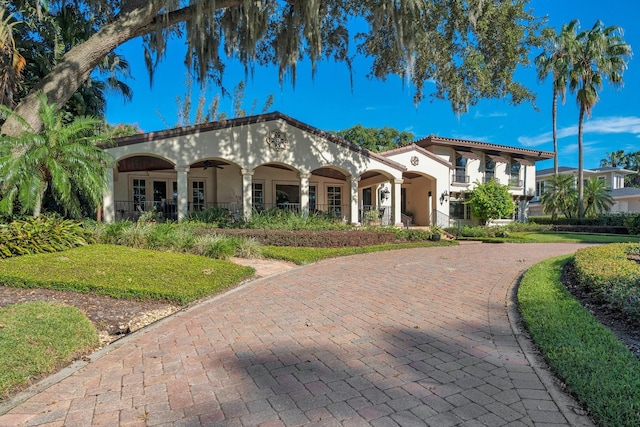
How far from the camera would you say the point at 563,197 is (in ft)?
82.5

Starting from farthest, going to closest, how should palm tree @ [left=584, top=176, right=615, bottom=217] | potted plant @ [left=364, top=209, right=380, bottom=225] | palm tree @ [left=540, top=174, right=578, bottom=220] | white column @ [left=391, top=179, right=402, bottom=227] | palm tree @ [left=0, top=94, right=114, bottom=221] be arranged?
palm tree @ [left=584, top=176, right=615, bottom=217] < palm tree @ [left=540, top=174, right=578, bottom=220] < potted plant @ [left=364, top=209, right=380, bottom=225] < white column @ [left=391, top=179, right=402, bottom=227] < palm tree @ [left=0, top=94, right=114, bottom=221]

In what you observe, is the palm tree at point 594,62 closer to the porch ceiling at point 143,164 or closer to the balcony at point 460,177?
the balcony at point 460,177

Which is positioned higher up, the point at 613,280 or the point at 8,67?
the point at 8,67

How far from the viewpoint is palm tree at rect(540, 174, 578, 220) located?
25.0m

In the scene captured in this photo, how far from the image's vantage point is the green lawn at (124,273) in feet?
18.5

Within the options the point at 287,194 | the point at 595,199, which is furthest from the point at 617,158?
the point at 287,194

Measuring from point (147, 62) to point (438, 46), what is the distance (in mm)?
9500

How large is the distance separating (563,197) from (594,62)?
8933 mm

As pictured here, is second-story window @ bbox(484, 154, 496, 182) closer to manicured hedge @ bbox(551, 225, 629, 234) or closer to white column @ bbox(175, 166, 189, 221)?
manicured hedge @ bbox(551, 225, 629, 234)

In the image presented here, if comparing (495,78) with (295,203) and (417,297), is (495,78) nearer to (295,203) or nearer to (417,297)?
(417,297)

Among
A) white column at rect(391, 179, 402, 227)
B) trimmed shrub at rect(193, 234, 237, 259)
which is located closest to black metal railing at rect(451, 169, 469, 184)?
white column at rect(391, 179, 402, 227)

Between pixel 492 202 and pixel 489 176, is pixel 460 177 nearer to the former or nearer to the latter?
pixel 489 176

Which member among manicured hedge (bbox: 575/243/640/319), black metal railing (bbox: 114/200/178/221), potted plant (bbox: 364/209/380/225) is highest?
black metal railing (bbox: 114/200/178/221)

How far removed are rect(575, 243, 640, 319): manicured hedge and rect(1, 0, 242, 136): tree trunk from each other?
1021 cm
